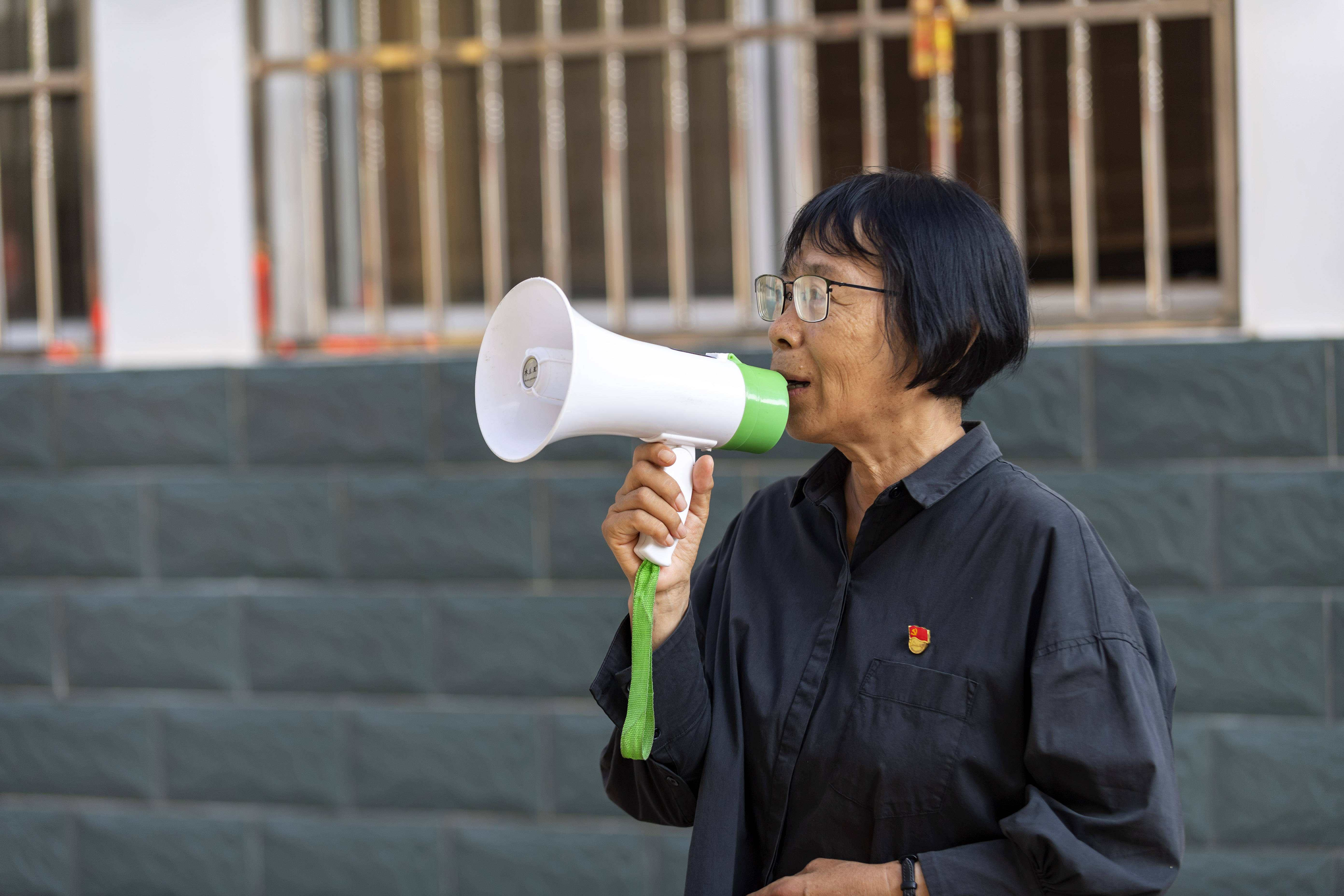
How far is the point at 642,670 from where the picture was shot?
1.55 m

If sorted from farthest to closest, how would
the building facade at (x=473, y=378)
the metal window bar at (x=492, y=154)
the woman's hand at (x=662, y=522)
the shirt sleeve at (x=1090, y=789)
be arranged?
the metal window bar at (x=492, y=154) < the building facade at (x=473, y=378) < the woman's hand at (x=662, y=522) < the shirt sleeve at (x=1090, y=789)

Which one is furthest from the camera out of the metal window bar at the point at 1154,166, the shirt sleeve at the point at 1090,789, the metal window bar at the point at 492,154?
the metal window bar at the point at 492,154

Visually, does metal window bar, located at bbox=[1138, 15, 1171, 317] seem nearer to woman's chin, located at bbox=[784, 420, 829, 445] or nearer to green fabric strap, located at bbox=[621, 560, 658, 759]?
woman's chin, located at bbox=[784, 420, 829, 445]

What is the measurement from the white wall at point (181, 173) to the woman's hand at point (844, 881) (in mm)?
2756

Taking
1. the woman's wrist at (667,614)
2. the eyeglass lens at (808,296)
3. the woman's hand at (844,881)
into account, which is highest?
the eyeglass lens at (808,296)

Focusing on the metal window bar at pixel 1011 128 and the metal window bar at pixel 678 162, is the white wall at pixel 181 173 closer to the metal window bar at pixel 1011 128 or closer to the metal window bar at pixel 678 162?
the metal window bar at pixel 678 162

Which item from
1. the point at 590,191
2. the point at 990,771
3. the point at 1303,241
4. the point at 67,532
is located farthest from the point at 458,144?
the point at 990,771

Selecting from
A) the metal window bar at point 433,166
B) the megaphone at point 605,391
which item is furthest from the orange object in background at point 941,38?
the megaphone at point 605,391

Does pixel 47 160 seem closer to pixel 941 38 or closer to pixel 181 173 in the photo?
Result: pixel 181 173

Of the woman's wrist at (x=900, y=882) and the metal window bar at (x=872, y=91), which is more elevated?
the metal window bar at (x=872, y=91)

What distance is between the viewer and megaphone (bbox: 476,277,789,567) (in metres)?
1.40

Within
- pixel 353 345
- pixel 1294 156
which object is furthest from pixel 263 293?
pixel 1294 156

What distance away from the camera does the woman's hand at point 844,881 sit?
1383 millimetres

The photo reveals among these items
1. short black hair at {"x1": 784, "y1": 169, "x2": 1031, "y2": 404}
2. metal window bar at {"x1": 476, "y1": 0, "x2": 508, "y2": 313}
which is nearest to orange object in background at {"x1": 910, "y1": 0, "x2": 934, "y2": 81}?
metal window bar at {"x1": 476, "y1": 0, "x2": 508, "y2": 313}
